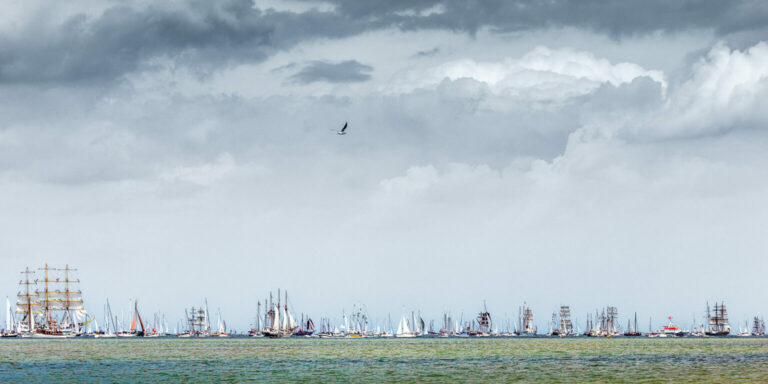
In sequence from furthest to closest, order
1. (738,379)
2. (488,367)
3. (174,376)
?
(488,367) < (174,376) < (738,379)

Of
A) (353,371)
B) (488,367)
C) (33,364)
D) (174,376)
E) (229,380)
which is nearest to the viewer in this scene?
(229,380)

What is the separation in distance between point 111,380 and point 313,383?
21.1 meters

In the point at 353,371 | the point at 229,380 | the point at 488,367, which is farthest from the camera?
the point at 488,367

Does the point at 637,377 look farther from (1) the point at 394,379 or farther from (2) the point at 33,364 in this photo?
(2) the point at 33,364

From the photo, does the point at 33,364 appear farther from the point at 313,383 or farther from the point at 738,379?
the point at 738,379

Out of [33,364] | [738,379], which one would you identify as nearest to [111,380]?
[33,364]

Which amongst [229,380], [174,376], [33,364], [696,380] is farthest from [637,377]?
[33,364]

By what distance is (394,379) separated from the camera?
309 ft

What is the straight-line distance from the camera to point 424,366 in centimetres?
11750

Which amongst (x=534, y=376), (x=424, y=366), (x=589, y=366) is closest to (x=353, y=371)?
(x=424, y=366)

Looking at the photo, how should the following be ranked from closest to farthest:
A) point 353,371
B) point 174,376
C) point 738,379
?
point 738,379 < point 174,376 < point 353,371

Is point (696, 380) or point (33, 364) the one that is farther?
point (33, 364)

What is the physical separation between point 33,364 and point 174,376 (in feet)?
111

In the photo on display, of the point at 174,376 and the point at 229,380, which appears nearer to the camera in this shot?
the point at 229,380
